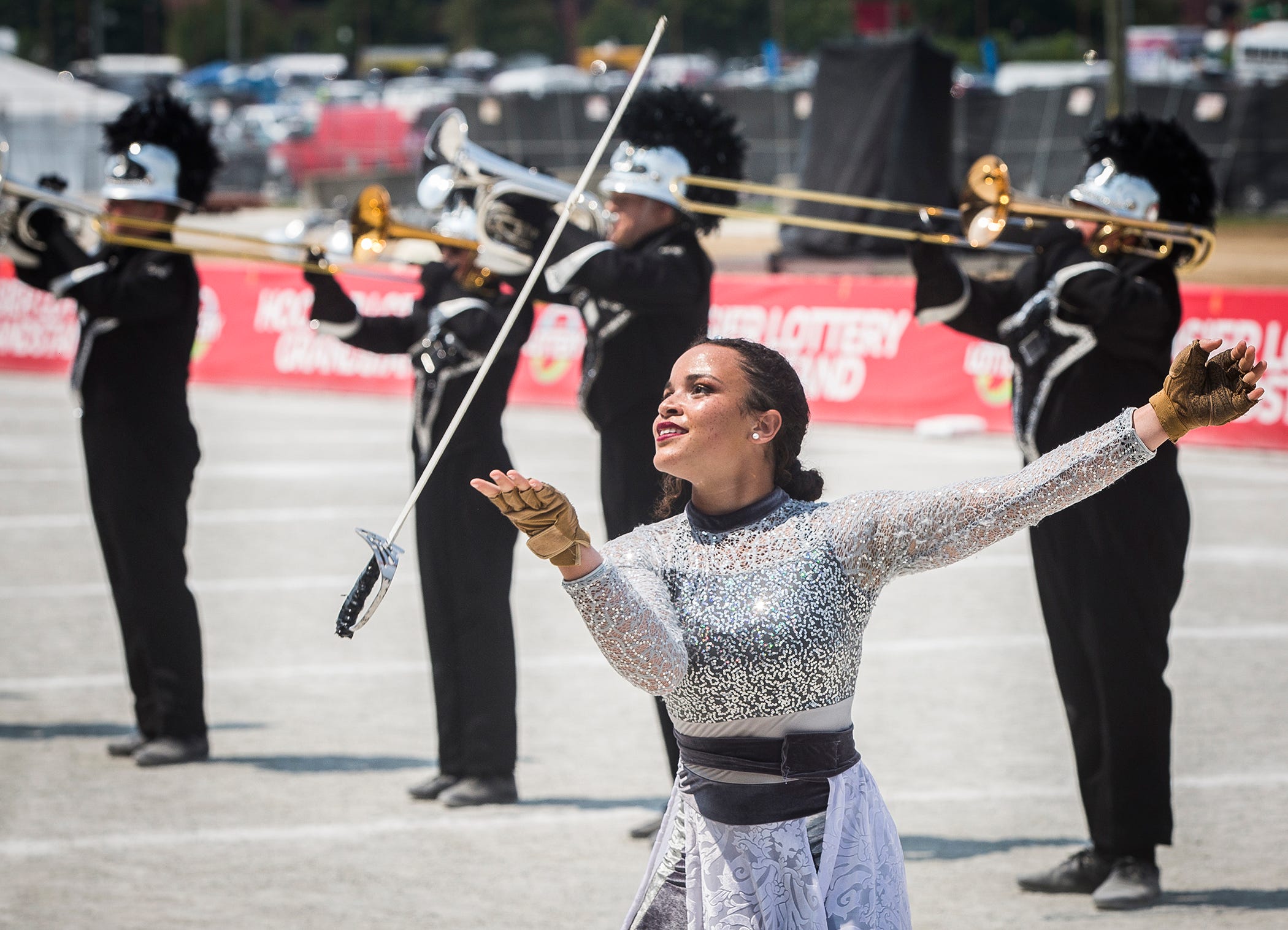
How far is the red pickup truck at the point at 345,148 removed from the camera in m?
40.2

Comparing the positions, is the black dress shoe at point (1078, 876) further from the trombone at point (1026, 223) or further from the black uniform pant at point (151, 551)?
the black uniform pant at point (151, 551)

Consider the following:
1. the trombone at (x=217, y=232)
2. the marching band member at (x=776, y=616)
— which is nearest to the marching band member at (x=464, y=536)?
the trombone at (x=217, y=232)

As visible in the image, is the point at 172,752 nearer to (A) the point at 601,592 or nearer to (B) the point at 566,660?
(B) the point at 566,660

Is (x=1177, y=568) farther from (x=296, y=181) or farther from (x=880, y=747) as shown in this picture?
(x=296, y=181)

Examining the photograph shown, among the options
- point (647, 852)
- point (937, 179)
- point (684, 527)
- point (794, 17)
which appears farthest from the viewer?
point (794, 17)

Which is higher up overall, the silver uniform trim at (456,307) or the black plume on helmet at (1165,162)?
the black plume on helmet at (1165,162)

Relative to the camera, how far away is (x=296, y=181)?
40469 mm

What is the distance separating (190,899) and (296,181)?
119 feet

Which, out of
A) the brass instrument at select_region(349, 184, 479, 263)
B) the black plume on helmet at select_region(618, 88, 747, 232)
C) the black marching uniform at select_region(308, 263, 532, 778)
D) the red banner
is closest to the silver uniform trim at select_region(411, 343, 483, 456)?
the black marching uniform at select_region(308, 263, 532, 778)

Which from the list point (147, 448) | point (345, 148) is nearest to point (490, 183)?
point (147, 448)

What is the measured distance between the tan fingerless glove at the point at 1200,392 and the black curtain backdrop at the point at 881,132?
55.7 ft

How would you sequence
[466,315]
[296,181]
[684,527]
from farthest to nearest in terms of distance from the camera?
[296,181] < [466,315] < [684,527]

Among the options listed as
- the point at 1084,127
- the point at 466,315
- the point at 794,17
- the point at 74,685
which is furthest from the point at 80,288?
the point at 794,17

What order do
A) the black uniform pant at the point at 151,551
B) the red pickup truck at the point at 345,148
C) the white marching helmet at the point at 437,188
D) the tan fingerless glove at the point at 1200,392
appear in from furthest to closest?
the red pickup truck at the point at 345,148 < the black uniform pant at the point at 151,551 < the white marching helmet at the point at 437,188 < the tan fingerless glove at the point at 1200,392
